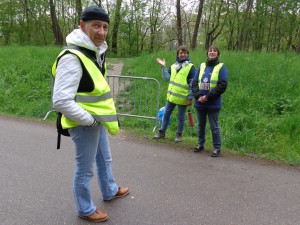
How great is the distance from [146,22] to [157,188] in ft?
81.0

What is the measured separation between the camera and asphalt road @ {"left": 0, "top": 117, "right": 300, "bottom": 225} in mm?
3176

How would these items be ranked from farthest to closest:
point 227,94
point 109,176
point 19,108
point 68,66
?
1. point 19,108
2. point 227,94
3. point 109,176
4. point 68,66

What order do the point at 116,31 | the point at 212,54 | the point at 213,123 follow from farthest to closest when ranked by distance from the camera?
the point at 116,31 → the point at 213,123 → the point at 212,54

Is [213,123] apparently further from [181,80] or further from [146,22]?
[146,22]

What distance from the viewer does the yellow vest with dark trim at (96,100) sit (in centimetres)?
245

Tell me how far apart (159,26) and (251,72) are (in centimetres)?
2052

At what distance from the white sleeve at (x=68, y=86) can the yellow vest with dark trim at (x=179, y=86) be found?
351 cm

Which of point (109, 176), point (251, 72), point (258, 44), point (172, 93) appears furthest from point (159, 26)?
point (109, 176)

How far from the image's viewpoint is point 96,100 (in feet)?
8.30

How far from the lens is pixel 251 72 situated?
881 centimetres

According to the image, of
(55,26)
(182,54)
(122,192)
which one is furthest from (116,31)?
(122,192)

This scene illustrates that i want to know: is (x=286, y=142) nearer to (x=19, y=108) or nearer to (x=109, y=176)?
(x=109, y=176)

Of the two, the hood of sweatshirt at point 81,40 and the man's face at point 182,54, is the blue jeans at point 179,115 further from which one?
the hood of sweatshirt at point 81,40

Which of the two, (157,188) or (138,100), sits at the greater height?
(138,100)
